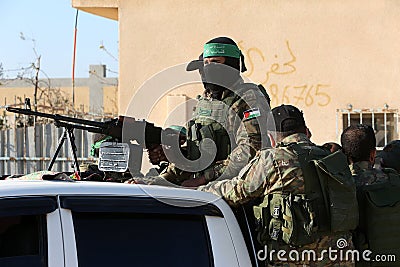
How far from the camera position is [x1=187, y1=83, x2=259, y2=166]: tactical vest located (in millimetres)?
4117

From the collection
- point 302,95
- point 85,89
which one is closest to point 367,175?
point 302,95

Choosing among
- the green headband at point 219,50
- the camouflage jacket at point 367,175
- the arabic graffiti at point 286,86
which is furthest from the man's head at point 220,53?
the arabic graffiti at point 286,86

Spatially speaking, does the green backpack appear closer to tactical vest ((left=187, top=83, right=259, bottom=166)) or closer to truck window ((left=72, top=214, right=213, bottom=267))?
truck window ((left=72, top=214, right=213, bottom=267))

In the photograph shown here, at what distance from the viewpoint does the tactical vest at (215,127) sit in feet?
13.5

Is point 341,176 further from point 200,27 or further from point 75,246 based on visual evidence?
point 200,27

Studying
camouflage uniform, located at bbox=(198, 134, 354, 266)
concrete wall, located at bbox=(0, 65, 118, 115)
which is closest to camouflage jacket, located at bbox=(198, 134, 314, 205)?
camouflage uniform, located at bbox=(198, 134, 354, 266)

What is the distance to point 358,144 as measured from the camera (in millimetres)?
3867

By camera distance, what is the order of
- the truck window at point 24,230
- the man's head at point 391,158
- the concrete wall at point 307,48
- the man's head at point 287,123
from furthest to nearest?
the concrete wall at point 307,48
the man's head at point 391,158
the man's head at point 287,123
the truck window at point 24,230

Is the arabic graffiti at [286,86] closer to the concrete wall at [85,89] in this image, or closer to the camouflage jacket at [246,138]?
the camouflage jacket at [246,138]

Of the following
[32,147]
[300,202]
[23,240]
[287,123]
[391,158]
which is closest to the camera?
[23,240]

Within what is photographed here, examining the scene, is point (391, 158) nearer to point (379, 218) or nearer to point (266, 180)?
point (379, 218)

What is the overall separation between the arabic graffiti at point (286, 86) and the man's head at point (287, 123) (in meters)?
4.34

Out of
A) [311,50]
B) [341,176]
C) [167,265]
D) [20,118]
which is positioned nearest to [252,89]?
[341,176]

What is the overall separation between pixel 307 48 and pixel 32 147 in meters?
3.95
